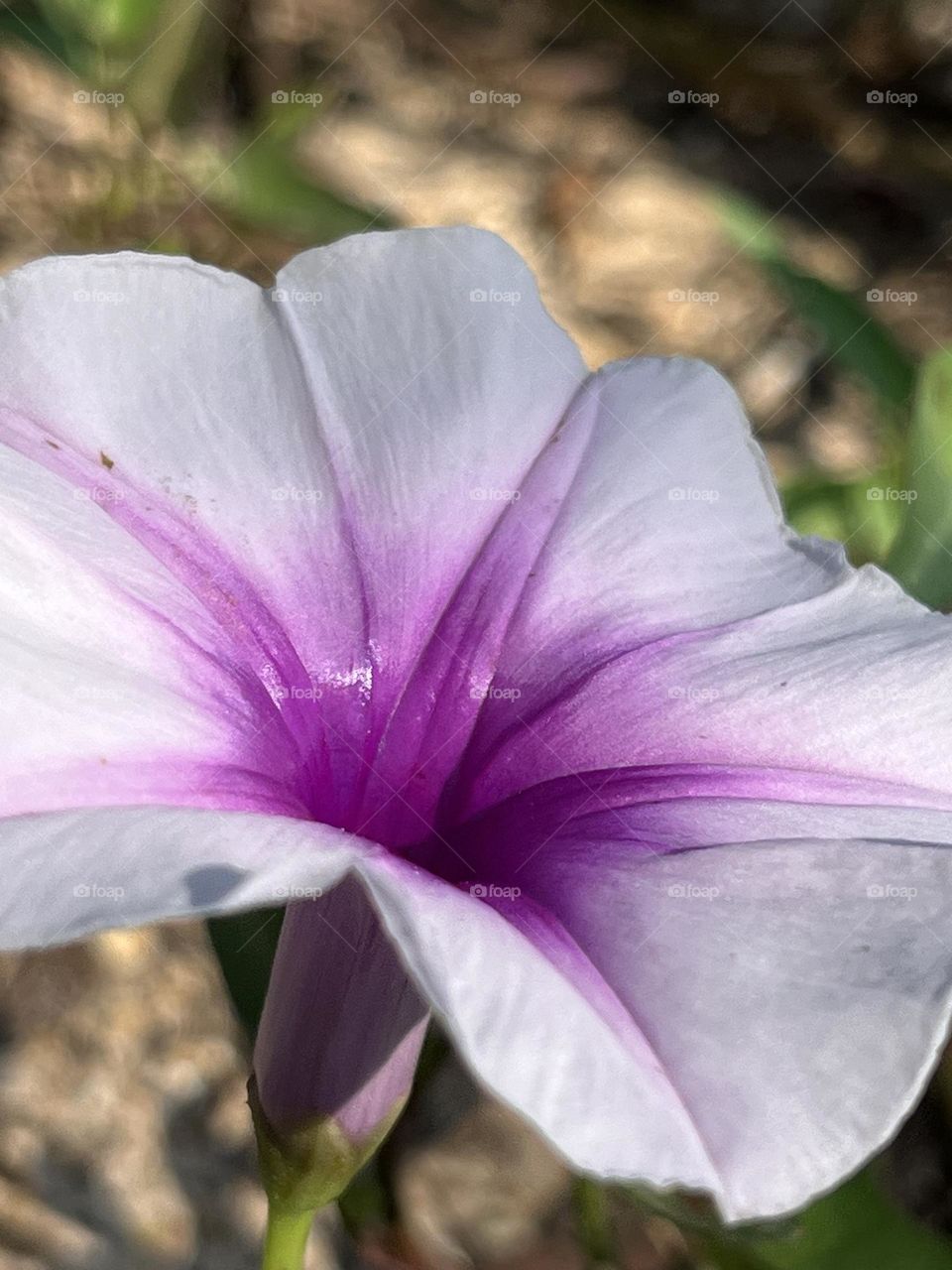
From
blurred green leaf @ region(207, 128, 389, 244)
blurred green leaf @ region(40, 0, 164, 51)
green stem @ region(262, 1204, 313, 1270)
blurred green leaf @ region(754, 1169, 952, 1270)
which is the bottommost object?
blurred green leaf @ region(754, 1169, 952, 1270)

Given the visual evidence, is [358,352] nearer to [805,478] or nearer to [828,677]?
[828,677]

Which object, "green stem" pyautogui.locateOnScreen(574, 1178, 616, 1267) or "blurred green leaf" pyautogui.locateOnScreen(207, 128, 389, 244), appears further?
"blurred green leaf" pyautogui.locateOnScreen(207, 128, 389, 244)

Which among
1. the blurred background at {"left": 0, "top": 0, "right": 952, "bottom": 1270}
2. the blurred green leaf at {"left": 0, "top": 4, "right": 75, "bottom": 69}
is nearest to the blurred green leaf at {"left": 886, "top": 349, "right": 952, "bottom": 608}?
the blurred background at {"left": 0, "top": 0, "right": 952, "bottom": 1270}

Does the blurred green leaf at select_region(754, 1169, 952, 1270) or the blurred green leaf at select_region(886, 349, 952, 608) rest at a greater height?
the blurred green leaf at select_region(886, 349, 952, 608)

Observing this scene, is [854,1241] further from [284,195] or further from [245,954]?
[284,195]

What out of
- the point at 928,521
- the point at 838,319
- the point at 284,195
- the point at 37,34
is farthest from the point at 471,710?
the point at 37,34

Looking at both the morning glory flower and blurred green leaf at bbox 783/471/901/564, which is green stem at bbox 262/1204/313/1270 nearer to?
the morning glory flower

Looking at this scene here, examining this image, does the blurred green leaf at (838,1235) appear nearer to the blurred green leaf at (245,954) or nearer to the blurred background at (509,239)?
the blurred background at (509,239)

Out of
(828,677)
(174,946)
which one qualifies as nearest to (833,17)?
(174,946)

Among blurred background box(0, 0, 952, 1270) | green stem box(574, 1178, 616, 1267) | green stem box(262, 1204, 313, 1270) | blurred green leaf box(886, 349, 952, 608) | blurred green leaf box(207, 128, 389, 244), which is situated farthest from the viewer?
blurred green leaf box(207, 128, 389, 244)
